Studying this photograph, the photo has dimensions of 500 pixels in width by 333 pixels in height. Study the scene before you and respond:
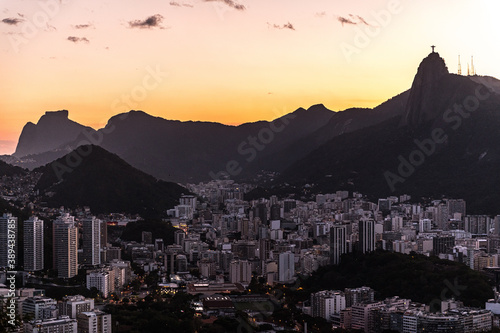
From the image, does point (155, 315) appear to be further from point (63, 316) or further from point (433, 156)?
point (433, 156)

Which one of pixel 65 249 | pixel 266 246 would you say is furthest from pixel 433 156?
pixel 65 249

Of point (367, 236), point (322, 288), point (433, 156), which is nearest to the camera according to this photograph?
point (322, 288)

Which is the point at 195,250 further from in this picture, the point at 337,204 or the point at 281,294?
the point at 337,204

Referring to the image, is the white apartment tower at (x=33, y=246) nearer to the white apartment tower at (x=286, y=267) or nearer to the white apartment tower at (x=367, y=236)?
the white apartment tower at (x=286, y=267)

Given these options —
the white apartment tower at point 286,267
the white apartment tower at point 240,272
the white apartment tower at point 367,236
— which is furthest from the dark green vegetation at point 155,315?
the white apartment tower at point 367,236

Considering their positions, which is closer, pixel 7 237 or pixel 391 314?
pixel 391 314

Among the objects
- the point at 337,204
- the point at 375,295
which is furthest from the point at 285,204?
the point at 375,295
